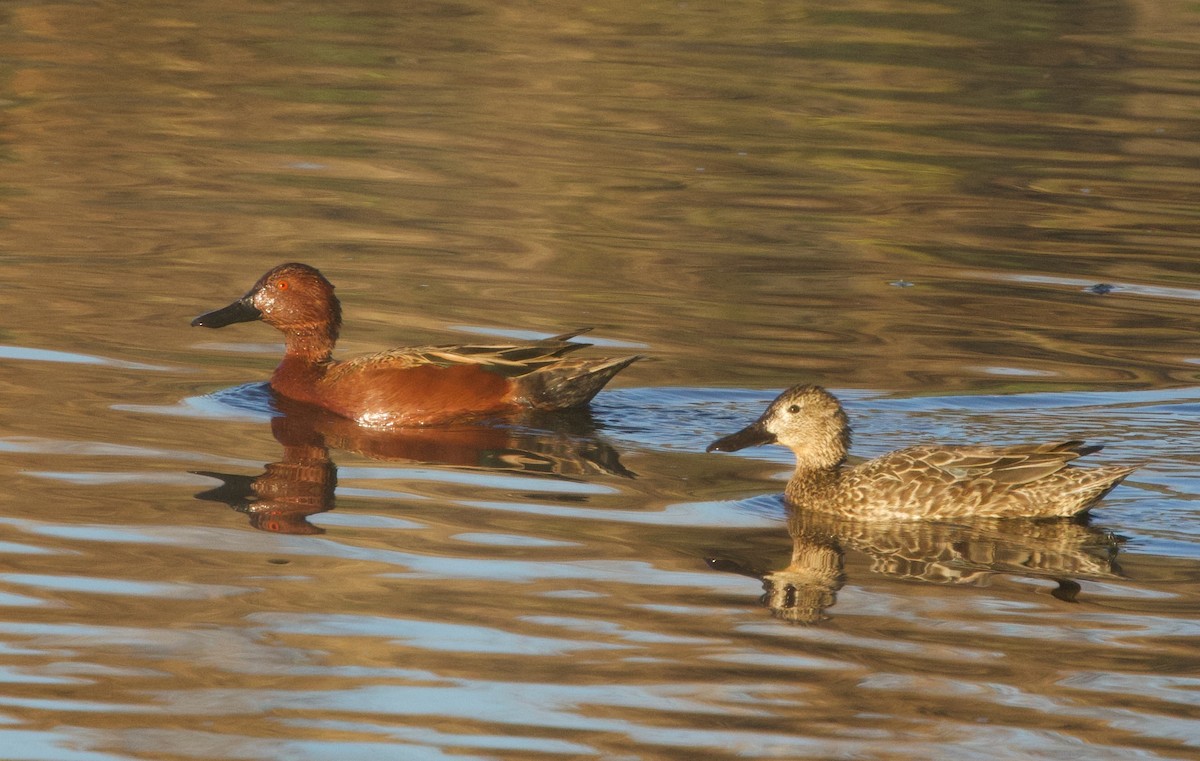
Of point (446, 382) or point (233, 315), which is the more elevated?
point (233, 315)

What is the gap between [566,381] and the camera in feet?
32.3

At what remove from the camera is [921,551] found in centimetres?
777

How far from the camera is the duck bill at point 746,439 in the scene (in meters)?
8.60

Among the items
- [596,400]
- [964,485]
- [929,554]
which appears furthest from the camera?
[596,400]

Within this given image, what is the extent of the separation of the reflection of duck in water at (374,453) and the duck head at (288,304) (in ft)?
1.99

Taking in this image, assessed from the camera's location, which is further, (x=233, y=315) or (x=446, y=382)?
(x=233, y=315)

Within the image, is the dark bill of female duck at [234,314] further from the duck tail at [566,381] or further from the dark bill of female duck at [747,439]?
the dark bill of female duck at [747,439]

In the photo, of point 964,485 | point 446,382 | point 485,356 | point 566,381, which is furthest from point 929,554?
point 446,382

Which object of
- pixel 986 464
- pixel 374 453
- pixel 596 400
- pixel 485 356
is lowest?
pixel 374 453

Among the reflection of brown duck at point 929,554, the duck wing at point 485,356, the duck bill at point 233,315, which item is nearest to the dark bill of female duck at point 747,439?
the reflection of brown duck at point 929,554

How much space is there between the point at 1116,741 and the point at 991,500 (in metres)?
2.60

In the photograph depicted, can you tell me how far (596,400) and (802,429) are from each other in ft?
Result: 6.04

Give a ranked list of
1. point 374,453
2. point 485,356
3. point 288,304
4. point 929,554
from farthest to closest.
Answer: point 288,304
point 485,356
point 374,453
point 929,554

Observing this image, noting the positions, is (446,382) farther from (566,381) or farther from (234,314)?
(234,314)
